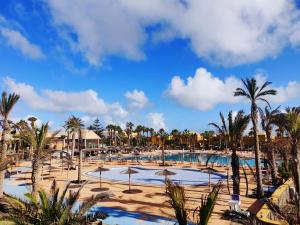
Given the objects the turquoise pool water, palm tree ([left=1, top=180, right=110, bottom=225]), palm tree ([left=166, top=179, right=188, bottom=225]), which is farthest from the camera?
the turquoise pool water

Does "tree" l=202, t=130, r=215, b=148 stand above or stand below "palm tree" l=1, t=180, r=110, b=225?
above

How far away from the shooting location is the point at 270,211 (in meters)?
11.1

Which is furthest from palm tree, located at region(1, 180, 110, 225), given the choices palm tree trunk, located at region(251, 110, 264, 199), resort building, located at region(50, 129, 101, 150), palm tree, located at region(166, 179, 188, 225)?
resort building, located at region(50, 129, 101, 150)

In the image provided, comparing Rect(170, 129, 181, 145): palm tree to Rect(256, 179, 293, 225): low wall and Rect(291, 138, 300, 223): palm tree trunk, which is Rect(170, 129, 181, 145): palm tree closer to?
Rect(256, 179, 293, 225): low wall

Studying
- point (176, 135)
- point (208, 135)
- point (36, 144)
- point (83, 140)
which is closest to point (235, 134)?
point (36, 144)

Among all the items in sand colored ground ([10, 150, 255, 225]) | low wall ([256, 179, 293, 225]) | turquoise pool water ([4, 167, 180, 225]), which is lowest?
turquoise pool water ([4, 167, 180, 225])

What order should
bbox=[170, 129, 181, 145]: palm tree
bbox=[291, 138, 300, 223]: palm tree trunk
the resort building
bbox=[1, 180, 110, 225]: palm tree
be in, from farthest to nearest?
1. bbox=[170, 129, 181, 145]: palm tree
2. the resort building
3. bbox=[1, 180, 110, 225]: palm tree
4. bbox=[291, 138, 300, 223]: palm tree trunk

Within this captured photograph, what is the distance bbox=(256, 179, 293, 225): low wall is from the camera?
9688 millimetres

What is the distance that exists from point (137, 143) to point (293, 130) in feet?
310

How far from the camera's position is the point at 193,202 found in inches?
781

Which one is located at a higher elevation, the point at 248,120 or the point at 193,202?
the point at 248,120

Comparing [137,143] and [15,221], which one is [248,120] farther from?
[137,143]

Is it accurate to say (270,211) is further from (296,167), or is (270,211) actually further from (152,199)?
(152,199)

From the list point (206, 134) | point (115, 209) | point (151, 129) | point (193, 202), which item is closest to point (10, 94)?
point (115, 209)
